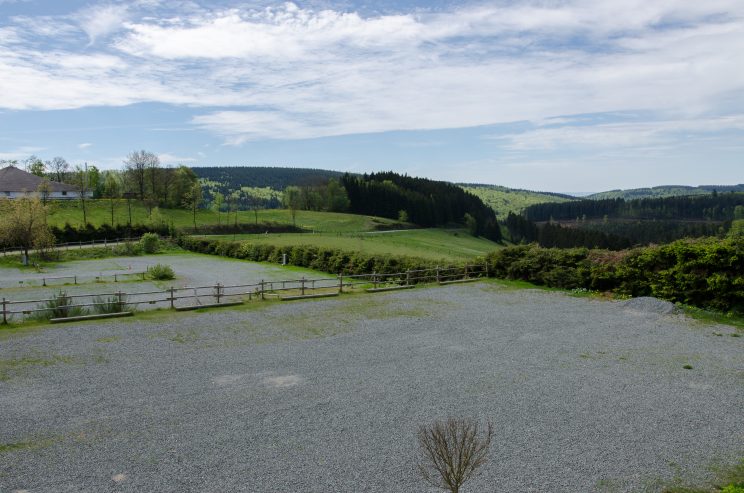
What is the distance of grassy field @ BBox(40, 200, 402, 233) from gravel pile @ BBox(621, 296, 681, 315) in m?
75.4

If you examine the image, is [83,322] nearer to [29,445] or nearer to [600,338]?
[29,445]

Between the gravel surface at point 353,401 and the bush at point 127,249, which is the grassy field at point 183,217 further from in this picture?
the gravel surface at point 353,401

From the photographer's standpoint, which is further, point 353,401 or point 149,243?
point 149,243

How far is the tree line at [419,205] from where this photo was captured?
126438 mm

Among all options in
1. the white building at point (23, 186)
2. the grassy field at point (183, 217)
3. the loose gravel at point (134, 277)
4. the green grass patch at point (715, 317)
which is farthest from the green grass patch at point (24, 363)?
the white building at point (23, 186)

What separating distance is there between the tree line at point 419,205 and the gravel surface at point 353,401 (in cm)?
10500

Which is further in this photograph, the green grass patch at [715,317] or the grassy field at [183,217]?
the grassy field at [183,217]

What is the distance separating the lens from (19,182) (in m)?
97.1

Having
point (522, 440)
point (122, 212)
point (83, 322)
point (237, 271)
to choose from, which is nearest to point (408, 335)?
point (522, 440)

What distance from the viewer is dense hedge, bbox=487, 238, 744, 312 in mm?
21844

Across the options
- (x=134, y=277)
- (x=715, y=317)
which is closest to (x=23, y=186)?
(x=134, y=277)

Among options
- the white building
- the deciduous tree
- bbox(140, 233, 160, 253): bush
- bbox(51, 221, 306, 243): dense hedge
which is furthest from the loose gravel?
the white building

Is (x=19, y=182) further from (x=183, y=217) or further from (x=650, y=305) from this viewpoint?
(x=650, y=305)

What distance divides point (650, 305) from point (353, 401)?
16.9 metres
